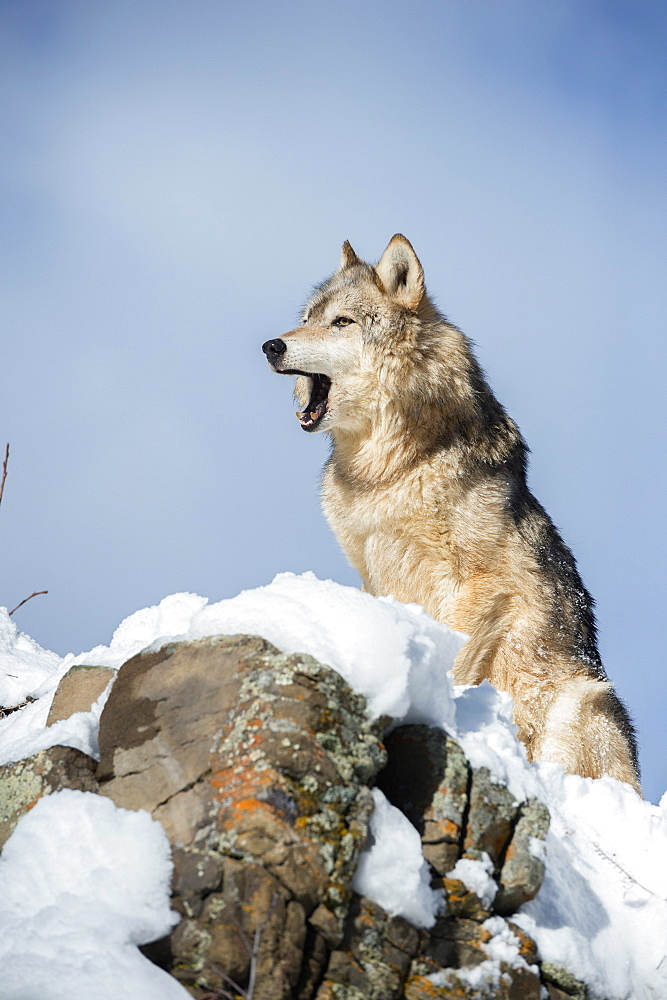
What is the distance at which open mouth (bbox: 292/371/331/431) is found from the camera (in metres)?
6.66

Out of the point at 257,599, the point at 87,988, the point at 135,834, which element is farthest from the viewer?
the point at 257,599

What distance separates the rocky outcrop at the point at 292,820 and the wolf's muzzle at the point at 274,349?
351cm

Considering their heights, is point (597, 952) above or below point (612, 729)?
below

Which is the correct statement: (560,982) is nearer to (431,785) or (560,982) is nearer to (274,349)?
(431,785)

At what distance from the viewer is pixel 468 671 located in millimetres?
5773

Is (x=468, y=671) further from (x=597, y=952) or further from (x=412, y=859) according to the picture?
(x=412, y=859)

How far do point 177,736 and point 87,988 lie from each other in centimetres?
98

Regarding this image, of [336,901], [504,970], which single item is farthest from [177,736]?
[504,970]

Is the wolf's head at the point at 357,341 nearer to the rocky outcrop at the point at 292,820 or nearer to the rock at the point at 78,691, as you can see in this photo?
the rock at the point at 78,691

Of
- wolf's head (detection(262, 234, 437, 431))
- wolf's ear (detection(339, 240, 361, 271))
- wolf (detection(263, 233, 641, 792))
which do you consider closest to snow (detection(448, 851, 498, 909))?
wolf (detection(263, 233, 641, 792))

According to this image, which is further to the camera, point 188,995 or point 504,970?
point 504,970

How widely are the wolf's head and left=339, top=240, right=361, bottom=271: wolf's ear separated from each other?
1.43ft

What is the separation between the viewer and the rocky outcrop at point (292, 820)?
102 inches

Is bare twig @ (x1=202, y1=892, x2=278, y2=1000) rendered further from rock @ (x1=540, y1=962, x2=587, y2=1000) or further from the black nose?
the black nose
